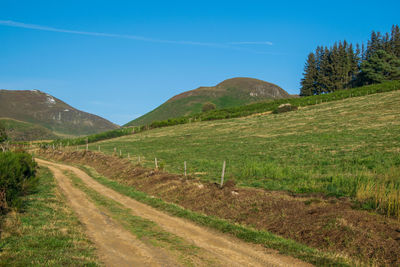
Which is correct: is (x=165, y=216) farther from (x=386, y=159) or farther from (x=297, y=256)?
(x=386, y=159)

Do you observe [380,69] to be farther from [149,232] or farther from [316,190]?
[149,232]

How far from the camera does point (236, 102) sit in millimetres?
163375

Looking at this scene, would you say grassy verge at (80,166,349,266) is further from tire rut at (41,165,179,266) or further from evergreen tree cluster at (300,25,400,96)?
evergreen tree cluster at (300,25,400,96)

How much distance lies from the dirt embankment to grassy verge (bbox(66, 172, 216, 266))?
10.9ft

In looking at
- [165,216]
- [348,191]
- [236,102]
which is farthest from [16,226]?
[236,102]

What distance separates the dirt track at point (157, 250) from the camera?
8.33 metres

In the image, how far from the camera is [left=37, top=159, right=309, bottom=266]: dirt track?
8.33 m

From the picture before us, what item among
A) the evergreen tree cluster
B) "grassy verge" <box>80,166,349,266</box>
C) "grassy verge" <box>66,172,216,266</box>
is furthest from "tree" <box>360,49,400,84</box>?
"grassy verge" <box>66,172,216,266</box>

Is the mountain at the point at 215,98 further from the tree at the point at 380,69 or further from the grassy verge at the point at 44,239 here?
the grassy verge at the point at 44,239

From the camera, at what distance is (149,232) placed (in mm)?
11328

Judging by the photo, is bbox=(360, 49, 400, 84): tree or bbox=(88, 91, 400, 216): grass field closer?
bbox=(88, 91, 400, 216): grass field

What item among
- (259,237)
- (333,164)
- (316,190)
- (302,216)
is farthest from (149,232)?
(333,164)

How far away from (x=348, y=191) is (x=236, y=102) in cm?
15155

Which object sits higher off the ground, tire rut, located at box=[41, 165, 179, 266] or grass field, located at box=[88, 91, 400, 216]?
grass field, located at box=[88, 91, 400, 216]
